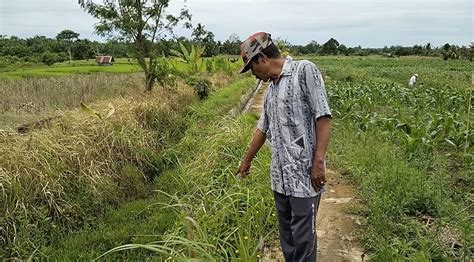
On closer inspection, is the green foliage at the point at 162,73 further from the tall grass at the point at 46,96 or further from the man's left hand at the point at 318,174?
the man's left hand at the point at 318,174

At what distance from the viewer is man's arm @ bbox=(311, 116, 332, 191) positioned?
100 inches

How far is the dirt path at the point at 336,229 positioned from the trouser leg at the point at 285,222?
1.84 feet

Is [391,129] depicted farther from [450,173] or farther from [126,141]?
[126,141]

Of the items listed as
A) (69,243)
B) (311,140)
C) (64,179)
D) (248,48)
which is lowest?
(69,243)

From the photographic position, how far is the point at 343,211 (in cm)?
439

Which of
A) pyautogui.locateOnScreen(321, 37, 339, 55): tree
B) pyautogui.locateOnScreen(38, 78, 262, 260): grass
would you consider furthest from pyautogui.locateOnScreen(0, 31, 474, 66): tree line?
pyautogui.locateOnScreen(38, 78, 262, 260): grass

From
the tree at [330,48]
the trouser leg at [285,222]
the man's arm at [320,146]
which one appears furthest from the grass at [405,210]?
the tree at [330,48]

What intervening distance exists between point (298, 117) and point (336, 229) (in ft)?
5.83

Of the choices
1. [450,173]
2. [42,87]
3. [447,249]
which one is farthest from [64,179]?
[42,87]

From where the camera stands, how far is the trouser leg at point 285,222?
2.82 metres

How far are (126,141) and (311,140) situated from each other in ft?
13.4

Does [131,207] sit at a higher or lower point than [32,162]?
lower

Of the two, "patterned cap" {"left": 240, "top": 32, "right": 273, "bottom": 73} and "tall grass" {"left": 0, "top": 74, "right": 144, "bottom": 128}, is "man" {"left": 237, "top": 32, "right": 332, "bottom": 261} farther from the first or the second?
"tall grass" {"left": 0, "top": 74, "right": 144, "bottom": 128}

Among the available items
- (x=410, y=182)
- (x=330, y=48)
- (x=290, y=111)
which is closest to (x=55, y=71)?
(x=410, y=182)
